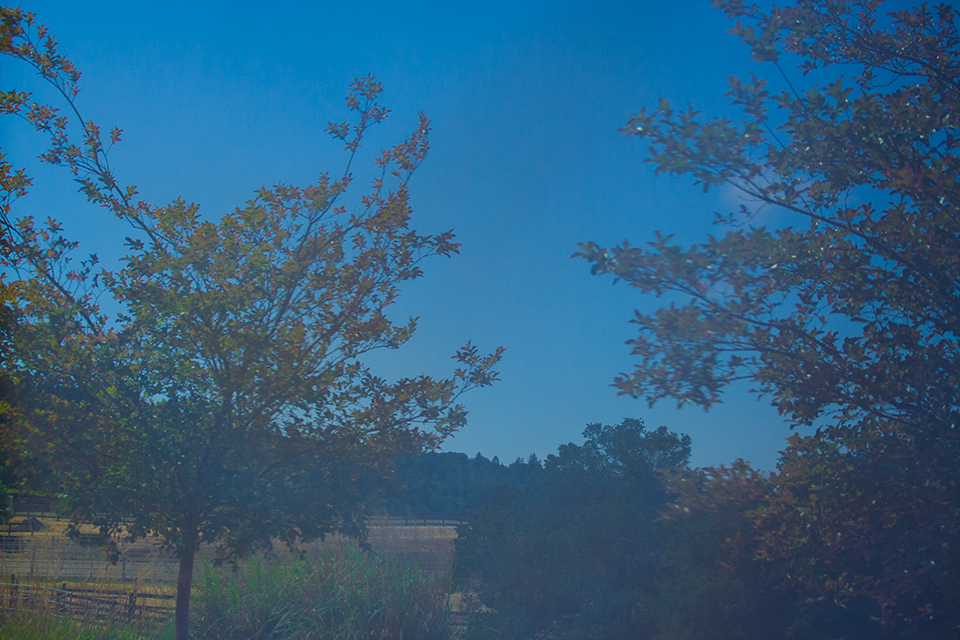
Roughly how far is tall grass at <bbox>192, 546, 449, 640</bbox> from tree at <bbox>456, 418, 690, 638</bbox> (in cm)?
155

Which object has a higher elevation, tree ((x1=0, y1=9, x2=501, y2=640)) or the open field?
tree ((x1=0, y1=9, x2=501, y2=640))

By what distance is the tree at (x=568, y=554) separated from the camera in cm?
1086

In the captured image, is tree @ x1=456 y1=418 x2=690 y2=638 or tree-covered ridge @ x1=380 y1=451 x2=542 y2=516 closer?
tree @ x1=456 y1=418 x2=690 y2=638

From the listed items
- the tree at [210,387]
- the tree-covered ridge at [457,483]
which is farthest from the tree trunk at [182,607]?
the tree-covered ridge at [457,483]

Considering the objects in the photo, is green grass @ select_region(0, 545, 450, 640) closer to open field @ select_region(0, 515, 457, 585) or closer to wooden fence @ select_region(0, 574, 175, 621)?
wooden fence @ select_region(0, 574, 175, 621)

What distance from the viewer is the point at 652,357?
14.8 ft

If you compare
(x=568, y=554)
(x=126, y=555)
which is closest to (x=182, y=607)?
(x=126, y=555)

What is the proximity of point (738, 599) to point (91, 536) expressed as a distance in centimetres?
789

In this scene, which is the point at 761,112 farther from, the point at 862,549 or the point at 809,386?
the point at 862,549

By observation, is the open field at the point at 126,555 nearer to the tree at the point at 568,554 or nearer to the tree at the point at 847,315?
the tree at the point at 568,554

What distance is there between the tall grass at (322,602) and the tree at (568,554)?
5.07ft

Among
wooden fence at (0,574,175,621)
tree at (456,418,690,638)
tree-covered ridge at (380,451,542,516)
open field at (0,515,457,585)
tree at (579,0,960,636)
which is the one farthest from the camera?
tree-covered ridge at (380,451,542,516)

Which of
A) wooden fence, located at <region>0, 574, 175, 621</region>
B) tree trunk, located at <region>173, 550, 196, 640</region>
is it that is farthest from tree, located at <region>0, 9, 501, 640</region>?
wooden fence, located at <region>0, 574, 175, 621</region>

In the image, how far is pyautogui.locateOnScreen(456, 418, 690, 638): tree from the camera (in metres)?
10.9
